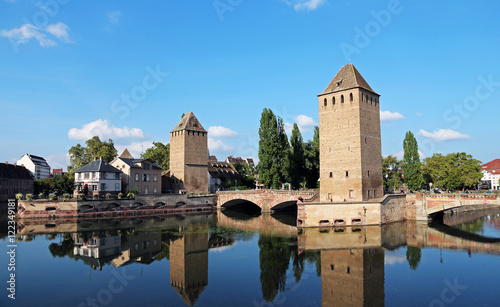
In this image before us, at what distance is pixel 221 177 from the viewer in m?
74.7

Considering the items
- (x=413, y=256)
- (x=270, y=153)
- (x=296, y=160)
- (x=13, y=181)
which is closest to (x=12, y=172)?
(x=13, y=181)

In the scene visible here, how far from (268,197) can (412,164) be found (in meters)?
25.0

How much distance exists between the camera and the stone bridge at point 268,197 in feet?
163

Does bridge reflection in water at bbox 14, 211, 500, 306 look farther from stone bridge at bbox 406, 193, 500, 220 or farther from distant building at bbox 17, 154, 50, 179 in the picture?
distant building at bbox 17, 154, 50, 179

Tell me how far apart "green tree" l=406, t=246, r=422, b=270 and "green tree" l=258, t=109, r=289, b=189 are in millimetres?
29766

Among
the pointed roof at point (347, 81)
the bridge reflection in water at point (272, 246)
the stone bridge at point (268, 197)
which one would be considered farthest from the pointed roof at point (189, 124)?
the pointed roof at point (347, 81)

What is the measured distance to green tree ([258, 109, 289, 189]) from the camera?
184 ft

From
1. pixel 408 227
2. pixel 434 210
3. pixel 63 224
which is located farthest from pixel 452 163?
pixel 63 224

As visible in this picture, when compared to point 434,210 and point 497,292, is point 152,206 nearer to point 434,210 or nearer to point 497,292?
point 434,210

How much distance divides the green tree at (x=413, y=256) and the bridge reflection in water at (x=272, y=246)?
1022 millimetres

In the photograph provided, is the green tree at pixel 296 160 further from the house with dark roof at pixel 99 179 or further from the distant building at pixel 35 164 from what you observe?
the distant building at pixel 35 164

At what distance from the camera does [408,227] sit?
38.0 metres

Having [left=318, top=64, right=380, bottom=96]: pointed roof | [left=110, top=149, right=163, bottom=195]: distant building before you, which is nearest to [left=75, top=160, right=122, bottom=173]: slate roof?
[left=110, top=149, right=163, bottom=195]: distant building

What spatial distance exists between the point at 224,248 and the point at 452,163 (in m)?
56.0
